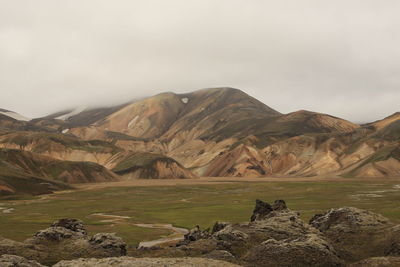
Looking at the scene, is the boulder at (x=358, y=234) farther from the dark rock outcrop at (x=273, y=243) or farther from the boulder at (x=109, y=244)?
the boulder at (x=109, y=244)

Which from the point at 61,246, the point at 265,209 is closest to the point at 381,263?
the point at 265,209

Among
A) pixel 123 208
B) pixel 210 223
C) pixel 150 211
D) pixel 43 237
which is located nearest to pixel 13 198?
pixel 123 208

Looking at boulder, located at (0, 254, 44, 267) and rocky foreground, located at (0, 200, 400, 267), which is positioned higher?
boulder, located at (0, 254, 44, 267)

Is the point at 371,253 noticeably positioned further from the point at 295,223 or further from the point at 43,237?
the point at 43,237

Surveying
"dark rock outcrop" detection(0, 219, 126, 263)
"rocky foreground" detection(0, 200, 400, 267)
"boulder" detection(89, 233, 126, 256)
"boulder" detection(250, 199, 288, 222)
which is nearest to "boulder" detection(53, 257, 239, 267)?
"rocky foreground" detection(0, 200, 400, 267)

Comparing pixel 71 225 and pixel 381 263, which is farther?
pixel 71 225

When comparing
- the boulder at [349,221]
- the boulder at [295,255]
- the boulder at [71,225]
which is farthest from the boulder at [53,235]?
the boulder at [349,221]

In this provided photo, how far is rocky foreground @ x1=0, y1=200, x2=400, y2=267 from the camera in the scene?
2821cm

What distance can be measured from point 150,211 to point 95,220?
64.7 ft

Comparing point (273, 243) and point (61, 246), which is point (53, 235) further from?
point (273, 243)

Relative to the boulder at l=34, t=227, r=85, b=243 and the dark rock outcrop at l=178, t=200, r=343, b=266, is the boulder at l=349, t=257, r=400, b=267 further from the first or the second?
the boulder at l=34, t=227, r=85, b=243

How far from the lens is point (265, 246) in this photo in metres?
30.0

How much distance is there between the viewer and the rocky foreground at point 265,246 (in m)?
28.2

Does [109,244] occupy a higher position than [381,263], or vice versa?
[381,263]
